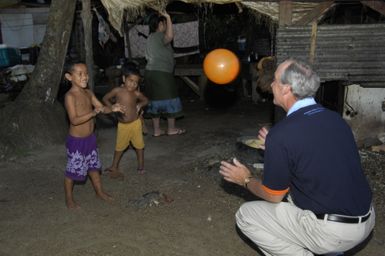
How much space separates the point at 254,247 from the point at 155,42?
4.19m

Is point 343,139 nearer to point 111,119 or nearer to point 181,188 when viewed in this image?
point 181,188

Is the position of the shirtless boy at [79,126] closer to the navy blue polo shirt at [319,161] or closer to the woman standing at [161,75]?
the navy blue polo shirt at [319,161]

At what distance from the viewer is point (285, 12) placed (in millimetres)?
5836

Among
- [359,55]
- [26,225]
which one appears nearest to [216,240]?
[26,225]

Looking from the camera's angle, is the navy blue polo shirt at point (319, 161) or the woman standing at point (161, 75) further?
the woman standing at point (161, 75)

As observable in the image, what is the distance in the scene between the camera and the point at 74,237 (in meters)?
3.78

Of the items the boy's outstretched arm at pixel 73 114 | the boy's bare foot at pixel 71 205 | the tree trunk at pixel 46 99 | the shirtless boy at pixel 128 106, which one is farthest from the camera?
the tree trunk at pixel 46 99

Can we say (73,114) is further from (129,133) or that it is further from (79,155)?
(129,133)

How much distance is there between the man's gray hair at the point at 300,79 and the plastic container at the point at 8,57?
1120 centimetres

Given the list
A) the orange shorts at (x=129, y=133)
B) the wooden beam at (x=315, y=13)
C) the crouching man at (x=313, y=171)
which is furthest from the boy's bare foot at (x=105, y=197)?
the wooden beam at (x=315, y=13)

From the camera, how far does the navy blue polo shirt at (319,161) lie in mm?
2527

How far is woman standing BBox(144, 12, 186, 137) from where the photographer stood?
6.85 metres

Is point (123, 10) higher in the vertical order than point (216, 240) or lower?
higher

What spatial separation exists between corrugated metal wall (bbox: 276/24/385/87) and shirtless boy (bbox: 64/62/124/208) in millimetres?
2863
